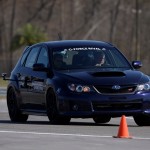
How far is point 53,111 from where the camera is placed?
15.7m

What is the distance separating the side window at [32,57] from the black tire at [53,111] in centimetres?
156

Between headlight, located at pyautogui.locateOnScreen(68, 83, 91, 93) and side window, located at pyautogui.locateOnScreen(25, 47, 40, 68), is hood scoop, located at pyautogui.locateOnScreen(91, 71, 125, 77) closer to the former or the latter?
headlight, located at pyautogui.locateOnScreen(68, 83, 91, 93)

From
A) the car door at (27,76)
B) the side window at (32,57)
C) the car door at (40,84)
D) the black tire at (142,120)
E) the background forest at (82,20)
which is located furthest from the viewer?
the background forest at (82,20)

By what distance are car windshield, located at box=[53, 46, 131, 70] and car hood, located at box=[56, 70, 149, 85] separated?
Answer: 611 mm

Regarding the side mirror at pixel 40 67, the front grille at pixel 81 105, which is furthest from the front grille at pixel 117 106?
the side mirror at pixel 40 67

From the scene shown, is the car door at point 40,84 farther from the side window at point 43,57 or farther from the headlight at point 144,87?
the headlight at point 144,87

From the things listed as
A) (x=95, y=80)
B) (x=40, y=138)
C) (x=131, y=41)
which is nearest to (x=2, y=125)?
(x=95, y=80)

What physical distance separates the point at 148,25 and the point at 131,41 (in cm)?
400

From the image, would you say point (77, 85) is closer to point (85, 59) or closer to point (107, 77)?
point (107, 77)

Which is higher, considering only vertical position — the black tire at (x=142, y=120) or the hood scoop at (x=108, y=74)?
the hood scoop at (x=108, y=74)

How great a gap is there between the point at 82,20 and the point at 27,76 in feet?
232

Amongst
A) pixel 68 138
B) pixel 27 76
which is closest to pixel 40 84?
pixel 27 76

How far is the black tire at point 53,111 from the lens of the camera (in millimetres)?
15609

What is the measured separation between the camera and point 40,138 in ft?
41.4
